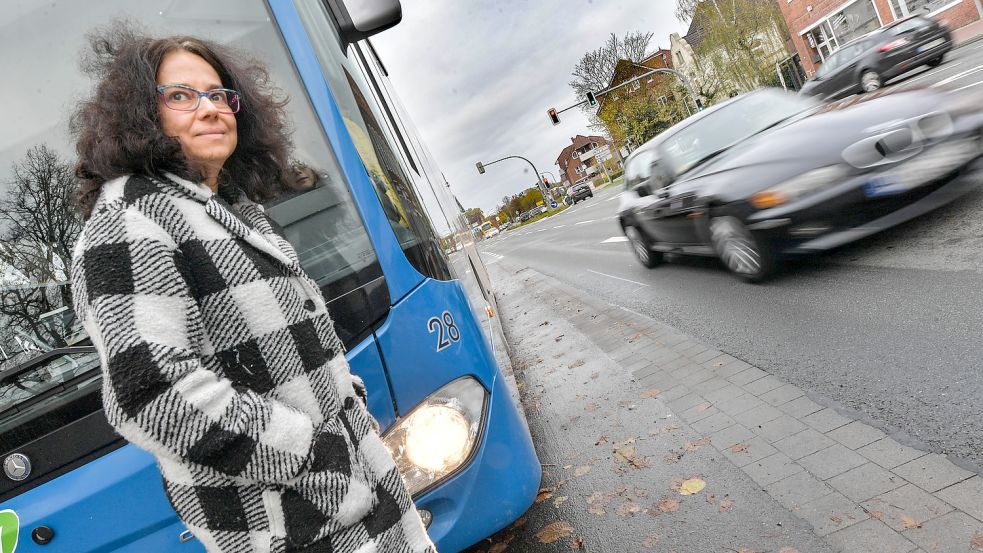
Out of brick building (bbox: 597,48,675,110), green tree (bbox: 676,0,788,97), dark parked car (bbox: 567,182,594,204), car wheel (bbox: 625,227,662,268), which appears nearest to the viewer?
car wheel (bbox: 625,227,662,268)

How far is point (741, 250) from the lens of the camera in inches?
221

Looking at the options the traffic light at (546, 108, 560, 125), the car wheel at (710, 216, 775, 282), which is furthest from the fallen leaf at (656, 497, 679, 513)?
the traffic light at (546, 108, 560, 125)

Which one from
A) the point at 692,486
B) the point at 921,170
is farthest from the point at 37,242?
the point at 921,170

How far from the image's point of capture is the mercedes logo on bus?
170cm

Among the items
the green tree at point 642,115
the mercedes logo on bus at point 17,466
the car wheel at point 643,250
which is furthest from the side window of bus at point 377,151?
the green tree at point 642,115

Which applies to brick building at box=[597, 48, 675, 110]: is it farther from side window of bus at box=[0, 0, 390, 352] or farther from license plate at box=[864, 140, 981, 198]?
side window of bus at box=[0, 0, 390, 352]

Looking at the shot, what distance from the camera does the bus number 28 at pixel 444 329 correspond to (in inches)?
84.2

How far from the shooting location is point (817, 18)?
3083 cm

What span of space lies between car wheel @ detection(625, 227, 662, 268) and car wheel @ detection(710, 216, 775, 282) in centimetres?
213

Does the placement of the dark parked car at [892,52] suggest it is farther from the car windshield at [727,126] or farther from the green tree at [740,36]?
the green tree at [740,36]

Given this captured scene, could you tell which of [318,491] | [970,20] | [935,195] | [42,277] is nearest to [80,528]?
[42,277]

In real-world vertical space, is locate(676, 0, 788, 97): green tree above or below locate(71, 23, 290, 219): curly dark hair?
above

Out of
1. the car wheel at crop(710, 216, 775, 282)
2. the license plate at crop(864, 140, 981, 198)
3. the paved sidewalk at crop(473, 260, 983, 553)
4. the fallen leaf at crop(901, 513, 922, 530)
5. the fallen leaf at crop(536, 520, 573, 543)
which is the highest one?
the license plate at crop(864, 140, 981, 198)

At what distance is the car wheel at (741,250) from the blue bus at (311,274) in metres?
3.75
